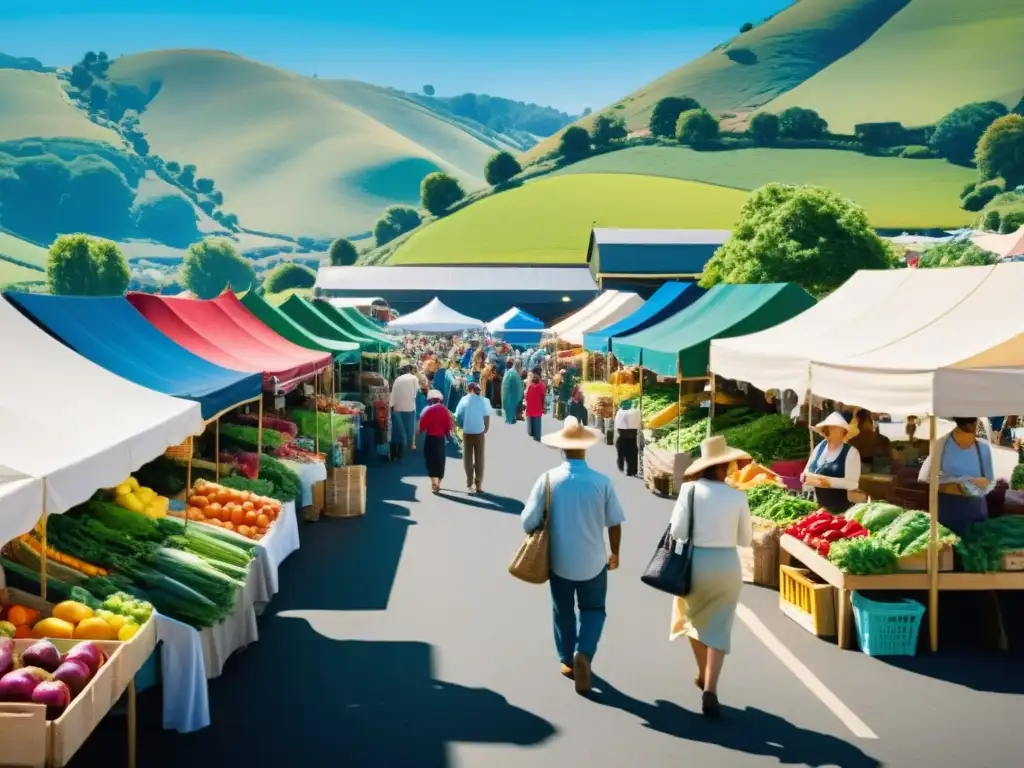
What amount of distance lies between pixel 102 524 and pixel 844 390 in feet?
18.7

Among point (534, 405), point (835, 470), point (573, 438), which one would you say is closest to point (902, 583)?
point (835, 470)

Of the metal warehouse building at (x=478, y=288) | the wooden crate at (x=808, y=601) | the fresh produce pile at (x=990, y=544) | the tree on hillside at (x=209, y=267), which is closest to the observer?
the fresh produce pile at (x=990, y=544)

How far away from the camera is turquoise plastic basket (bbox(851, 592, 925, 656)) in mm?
7648

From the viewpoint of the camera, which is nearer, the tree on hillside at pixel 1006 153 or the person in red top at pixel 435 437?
the person in red top at pixel 435 437

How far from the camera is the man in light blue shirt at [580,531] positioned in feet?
21.8

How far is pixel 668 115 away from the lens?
15025 centimetres

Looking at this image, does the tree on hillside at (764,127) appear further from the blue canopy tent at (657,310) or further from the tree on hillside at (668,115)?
the blue canopy tent at (657,310)

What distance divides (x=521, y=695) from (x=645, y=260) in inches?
2679

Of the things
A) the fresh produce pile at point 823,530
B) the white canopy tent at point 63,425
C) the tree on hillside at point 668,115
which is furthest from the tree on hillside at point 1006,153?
the white canopy tent at point 63,425

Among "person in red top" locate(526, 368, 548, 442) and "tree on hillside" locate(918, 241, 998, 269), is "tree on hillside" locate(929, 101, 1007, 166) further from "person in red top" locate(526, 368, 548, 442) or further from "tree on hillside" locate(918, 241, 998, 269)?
"person in red top" locate(526, 368, 548, 442)

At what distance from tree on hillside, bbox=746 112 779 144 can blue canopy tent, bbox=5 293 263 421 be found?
138 m

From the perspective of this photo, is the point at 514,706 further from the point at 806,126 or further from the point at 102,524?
the point at 806,126

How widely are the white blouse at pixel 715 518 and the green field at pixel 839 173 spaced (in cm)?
10867

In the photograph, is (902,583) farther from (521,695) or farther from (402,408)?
(402,408)
